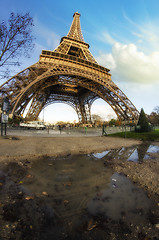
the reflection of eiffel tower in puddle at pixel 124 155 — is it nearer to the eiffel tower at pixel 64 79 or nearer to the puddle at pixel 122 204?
the puddle at pixel 122 204

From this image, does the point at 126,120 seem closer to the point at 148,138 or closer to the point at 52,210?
the point at 148,138

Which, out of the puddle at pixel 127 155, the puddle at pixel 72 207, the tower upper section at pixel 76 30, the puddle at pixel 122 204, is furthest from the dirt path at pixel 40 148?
the tower upper section at pixel 76 30

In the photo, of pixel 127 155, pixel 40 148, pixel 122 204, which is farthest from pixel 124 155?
pixel 40 148

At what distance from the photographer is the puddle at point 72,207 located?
138 centimetres

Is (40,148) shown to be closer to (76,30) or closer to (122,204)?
(122,204)

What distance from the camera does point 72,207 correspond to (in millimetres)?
1829

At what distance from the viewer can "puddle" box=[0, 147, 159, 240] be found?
138cm

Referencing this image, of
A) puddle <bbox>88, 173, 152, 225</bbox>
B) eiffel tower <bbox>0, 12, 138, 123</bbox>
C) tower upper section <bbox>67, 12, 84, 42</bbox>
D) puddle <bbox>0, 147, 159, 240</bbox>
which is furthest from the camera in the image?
tower upper section <bbox>67, 12, 84, 42</bbox>

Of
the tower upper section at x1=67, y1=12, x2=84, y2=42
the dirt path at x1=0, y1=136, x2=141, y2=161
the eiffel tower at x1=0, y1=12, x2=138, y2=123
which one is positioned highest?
the tower upper section at x1=67, y1=12, x2=84, y2=42

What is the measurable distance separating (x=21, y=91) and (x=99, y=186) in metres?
20.0

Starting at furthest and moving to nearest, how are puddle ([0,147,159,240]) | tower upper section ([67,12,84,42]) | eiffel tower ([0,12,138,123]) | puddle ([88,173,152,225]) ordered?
tower upper section ([67,12,84,42]), eiffel tower ([0,12,138,123]), puddle ([88,173,152,225]), puddle ([0,147,159,240])

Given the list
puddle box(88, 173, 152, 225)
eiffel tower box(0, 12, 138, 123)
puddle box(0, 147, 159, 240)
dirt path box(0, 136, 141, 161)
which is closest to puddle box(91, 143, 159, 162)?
dirt path box(0, 136, 141, 161)

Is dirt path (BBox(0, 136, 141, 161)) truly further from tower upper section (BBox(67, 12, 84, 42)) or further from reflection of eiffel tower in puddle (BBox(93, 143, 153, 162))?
tower upper section (BBox(67, 12, 84, 42))

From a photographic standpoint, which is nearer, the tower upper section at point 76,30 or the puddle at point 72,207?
the puddle at point 72,207
